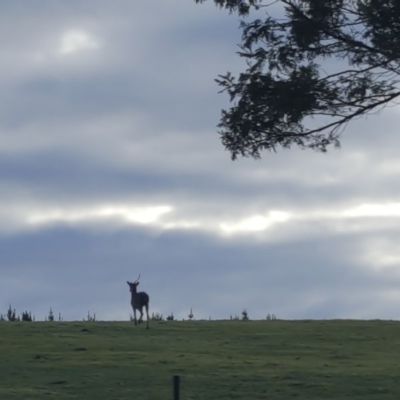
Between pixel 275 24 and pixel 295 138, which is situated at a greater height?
pixel 275 24

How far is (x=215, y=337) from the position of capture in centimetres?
2997

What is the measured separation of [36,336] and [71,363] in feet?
15.0

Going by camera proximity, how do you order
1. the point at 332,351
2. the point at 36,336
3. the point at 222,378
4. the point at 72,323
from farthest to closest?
the point at 72,323 → the point at 36,336 → the point at 332,351 → the point at 222,378

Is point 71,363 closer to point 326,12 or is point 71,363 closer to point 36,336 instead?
point 36,336

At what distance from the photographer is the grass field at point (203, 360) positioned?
2292 centimetres

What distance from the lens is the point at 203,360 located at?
85.8 ft

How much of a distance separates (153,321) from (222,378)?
401 inches

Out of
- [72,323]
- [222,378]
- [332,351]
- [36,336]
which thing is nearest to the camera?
[222,378]

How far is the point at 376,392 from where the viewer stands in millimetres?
23047

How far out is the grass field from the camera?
22.9m

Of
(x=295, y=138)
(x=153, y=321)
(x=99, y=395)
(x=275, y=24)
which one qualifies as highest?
(x=275, y=24)

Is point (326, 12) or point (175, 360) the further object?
point (175, 360)

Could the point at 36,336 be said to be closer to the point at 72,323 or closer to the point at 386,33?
the point at 72,323

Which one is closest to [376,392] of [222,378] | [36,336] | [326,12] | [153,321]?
[222,378]
